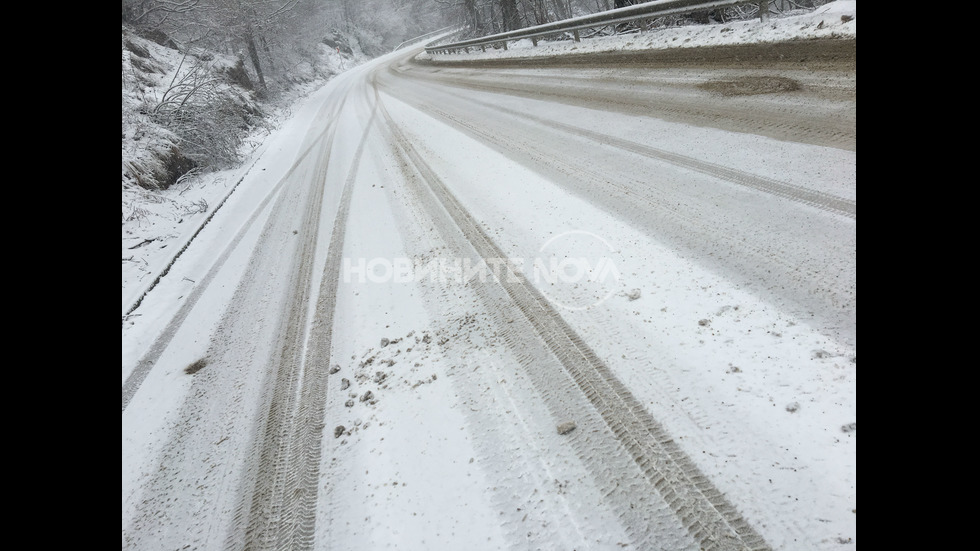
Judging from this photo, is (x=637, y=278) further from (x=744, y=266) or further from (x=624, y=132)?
(x=624, y=132)

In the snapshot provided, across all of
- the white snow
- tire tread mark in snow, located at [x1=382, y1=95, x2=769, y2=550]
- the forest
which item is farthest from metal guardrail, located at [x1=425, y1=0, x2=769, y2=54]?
tire tread mark in snow, located at [x1=382, y1=95, x2=769, y2=550]

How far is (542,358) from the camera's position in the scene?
2.71 meters

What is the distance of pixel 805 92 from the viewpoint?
531 cm

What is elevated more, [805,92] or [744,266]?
[805,92]

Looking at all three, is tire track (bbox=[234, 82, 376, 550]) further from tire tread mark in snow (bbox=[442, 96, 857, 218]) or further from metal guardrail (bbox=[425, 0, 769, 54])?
metal guardrail (bbox=[425, 0, 769, 54])

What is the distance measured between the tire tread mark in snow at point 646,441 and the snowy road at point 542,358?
0.01 metres

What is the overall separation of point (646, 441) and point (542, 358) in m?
0.82

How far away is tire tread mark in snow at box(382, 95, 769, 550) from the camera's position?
65.9 inches
